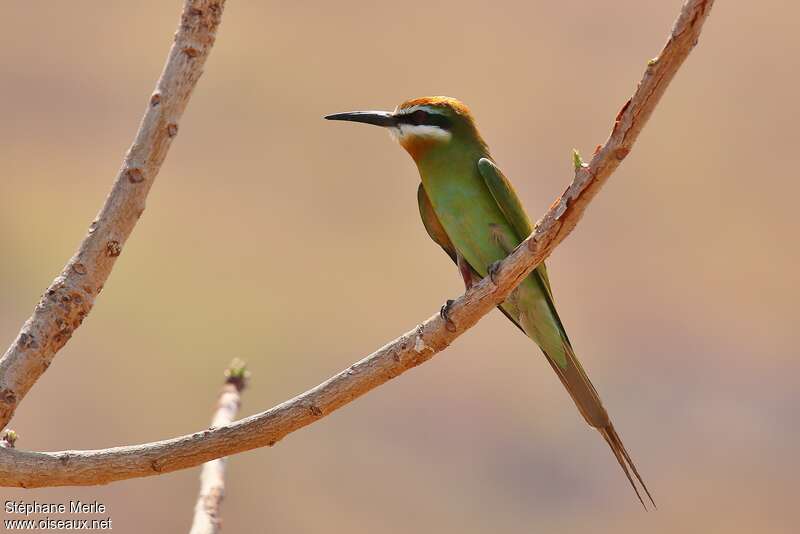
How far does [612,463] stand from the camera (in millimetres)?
3424

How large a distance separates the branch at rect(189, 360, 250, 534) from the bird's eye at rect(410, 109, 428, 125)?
61cm

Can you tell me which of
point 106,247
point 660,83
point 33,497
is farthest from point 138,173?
point 33,497

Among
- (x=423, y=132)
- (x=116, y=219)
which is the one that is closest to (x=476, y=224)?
(x=423, y=132)

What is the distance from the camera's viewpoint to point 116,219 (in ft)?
4.03

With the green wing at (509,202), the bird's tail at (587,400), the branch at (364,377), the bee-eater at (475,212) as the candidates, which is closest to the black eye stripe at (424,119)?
the bee-eater at (475,212)

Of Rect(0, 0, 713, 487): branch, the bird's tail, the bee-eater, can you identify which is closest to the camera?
Rect(0, 0, 713, 487): branch

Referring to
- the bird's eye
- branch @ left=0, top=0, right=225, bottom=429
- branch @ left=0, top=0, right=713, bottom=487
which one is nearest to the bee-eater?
the bird's eye

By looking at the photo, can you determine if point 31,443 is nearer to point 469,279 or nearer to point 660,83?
point 469,279

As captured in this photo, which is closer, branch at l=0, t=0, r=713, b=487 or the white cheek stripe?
branch at l=0, t=0, r=713, b=487

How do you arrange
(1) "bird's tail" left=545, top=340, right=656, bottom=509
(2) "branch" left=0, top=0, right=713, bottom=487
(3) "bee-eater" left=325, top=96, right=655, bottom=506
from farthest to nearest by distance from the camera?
(3) "bee-eater" left=325, top=96, right=655, bottom=506 → (1) "bird's tail" left=545, top=340, right=656, bottom=509 → (2) "branch" left=0, top=0, right=713, bottom=487

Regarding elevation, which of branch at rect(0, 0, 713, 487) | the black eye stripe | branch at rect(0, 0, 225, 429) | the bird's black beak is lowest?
branch at rect(0, 0, 713, 487)

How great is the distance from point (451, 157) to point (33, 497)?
1.77 m

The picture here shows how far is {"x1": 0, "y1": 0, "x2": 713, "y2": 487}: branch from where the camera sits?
110 cm

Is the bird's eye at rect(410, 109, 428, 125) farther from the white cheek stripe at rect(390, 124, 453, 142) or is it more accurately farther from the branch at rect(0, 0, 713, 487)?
the branch at rect(0, 0, 713, 487)
